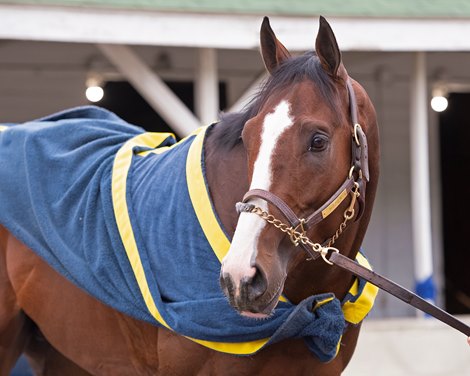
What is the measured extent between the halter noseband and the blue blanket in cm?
30

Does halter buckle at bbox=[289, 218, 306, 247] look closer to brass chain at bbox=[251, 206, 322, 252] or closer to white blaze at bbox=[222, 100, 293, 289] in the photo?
brass chain at bbox=[251, 206, 322, 252]

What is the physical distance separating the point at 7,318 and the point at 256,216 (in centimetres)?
173

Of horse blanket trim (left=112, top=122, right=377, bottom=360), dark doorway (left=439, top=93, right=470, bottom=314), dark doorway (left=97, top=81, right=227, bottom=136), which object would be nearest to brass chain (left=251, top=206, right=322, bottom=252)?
horse blanket trim (left=112, top=122, right=377, bottom=360)

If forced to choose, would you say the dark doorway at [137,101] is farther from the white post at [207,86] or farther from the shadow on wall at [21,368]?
the shadow on wall at [21,368]

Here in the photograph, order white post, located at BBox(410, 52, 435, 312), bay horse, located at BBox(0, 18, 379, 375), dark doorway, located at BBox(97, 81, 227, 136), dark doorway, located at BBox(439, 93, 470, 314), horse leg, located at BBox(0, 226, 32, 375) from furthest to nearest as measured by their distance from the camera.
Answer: dark doorway, located at BBox(439, 93, 470, 314) → dark doorway, located at BBox(97, 81, 227, 136) → white post, located at BBox(410, 52, 435, 312) → horse leg, located at BBox(0, 226, 32, 375) → bay horse, located at BBox(0, 18, 379, 375)

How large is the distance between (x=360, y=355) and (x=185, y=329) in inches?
144

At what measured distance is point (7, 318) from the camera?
389cm

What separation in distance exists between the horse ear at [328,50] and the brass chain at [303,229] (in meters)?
0.40

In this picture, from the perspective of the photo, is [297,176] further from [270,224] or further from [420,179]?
[420,179]

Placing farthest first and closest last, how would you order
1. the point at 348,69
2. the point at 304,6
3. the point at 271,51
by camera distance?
the point at 348,69 < the point at 304,6 < the point at 271,51

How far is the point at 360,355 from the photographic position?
6.46 metres

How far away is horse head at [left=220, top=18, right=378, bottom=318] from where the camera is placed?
8.50 ft

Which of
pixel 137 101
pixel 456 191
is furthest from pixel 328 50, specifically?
pixel 456 191

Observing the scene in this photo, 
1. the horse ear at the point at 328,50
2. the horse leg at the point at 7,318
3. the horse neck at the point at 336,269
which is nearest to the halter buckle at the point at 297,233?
the horse neck at the point at 336,269
